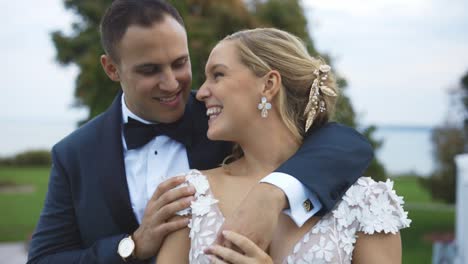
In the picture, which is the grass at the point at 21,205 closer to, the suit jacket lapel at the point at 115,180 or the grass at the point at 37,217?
the grass at the point at 37,217

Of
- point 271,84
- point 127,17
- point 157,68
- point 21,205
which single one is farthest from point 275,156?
point 21,205

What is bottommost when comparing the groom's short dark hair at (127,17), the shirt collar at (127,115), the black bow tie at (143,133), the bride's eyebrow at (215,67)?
the black bow tie at (143,133)

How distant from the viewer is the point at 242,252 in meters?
2.12

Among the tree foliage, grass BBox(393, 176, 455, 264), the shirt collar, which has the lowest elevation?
grass BBox(393, 176, 455, 264)

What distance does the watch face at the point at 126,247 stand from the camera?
98.7 inches

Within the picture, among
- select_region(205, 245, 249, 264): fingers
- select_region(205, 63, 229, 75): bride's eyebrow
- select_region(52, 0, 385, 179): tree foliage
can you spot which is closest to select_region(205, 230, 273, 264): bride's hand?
select_region(205, 245, 249, 264): fingers

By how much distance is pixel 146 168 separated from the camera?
279 centimetres

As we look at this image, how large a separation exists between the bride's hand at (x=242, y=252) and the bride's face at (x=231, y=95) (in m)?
0.47

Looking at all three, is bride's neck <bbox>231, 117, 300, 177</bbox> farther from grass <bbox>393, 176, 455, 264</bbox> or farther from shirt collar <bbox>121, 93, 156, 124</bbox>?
grass <bbox>393, 176, 455, 264</bbox>

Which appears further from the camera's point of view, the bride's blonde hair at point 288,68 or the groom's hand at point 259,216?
the bride's blonde hair at point 288,68

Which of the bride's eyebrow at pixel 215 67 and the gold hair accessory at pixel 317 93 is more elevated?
the bride's eyebrow at pixel 215 67

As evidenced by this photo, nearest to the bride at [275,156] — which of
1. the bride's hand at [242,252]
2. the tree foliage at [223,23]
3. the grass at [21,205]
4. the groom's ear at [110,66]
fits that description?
the bride's hand at [242,252]

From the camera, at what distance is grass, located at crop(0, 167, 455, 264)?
12.7m

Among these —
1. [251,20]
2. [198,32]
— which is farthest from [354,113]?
[251,20]
